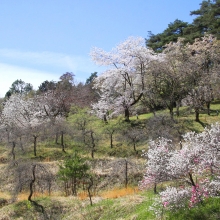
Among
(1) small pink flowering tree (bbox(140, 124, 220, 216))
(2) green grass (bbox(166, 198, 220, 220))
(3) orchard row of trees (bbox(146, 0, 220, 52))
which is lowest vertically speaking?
(2) green grass (bbox(166, 198, 220, 220))

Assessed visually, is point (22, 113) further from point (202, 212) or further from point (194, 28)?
point (202, 212)

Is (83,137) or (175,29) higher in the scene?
(175,29)

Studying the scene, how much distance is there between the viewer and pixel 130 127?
101 feet

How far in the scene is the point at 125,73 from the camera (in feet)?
106

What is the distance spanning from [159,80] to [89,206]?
2310 centimetres

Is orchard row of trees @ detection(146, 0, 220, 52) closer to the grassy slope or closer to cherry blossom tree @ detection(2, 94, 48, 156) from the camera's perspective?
cherry blossom tree @ detection(2, 94, 48, 156)

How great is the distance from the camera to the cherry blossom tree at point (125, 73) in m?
31.7

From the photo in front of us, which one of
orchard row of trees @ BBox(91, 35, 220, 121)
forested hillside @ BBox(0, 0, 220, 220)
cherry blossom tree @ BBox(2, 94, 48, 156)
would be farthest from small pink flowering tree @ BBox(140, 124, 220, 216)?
cherry blossom tree @ BBox(2, 94, 48, 156)

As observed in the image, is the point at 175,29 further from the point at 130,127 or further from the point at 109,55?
the point at 130,127

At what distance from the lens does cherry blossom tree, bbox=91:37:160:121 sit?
31703mm

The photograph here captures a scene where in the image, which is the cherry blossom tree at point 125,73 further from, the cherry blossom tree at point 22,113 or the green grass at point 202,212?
the green grass at point 202,212

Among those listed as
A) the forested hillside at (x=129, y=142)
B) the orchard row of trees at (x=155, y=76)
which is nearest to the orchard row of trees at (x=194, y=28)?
the forested hillside at (x=129, y=142)

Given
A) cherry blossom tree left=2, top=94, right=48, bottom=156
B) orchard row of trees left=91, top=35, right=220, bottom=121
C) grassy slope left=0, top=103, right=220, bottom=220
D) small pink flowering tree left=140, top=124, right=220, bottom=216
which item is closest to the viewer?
small pink flowering tree left=140, top=124, right=220, bottom=216

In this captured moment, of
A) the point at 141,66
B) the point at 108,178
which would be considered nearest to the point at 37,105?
the point at 141,66
